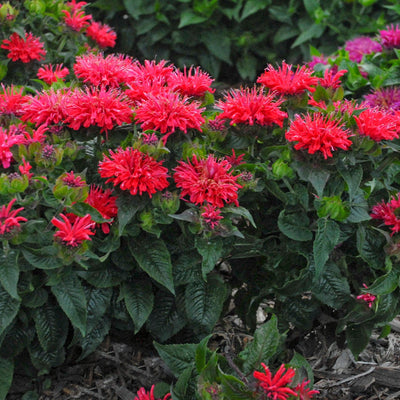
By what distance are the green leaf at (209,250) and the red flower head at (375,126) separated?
0.49 meters

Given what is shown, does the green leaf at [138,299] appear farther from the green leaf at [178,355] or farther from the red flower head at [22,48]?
the red flower head at [22,48]

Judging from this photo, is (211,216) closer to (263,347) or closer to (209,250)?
(209,250)

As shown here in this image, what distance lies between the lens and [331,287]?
1.82 meters

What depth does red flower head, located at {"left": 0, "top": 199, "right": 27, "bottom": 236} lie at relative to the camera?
4.80ft

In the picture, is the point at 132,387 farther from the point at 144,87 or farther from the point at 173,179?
the point at 144,87

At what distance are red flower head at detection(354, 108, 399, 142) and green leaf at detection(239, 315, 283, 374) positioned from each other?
547 millimetres

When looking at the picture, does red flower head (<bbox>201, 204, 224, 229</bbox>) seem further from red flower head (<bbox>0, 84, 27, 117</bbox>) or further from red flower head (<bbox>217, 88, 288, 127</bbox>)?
red flower head (<bbox>0, 84, 27, 117</bbox>)

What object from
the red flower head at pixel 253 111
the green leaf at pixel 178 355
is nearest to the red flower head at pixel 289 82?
the red flower head at pixel 253 111

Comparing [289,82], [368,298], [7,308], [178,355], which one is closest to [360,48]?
[289,82]

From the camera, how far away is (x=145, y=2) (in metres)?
4.19

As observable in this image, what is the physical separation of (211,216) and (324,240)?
324 millimetres

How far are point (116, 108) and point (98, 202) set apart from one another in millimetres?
259

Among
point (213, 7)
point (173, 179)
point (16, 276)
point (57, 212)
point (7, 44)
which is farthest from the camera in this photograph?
point (213, 7)

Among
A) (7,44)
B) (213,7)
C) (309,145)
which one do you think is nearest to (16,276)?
(309,145)
